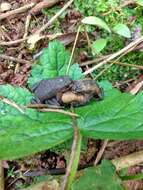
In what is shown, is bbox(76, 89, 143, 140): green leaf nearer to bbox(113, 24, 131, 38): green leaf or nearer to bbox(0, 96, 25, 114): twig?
bbox(0, 96, 25, 114): twig

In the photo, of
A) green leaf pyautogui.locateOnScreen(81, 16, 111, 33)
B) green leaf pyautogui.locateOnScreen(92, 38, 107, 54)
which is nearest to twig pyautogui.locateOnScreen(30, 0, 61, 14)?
green leaf pyautogui.locateOnScreen(81, 16, 111, 33)

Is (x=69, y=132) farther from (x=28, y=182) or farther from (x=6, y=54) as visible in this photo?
(x=6, y=54)

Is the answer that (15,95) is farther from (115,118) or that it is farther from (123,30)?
(123,30)

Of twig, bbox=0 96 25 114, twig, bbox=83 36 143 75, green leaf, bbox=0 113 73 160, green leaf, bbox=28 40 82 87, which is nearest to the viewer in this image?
green leaf, bbox=0 113 73 160


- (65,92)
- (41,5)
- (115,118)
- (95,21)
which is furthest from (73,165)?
(41,5)

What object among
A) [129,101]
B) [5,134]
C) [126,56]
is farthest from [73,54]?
[5,134]

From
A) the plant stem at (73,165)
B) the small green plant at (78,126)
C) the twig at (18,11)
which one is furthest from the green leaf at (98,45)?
the plant stem at (73,165)
